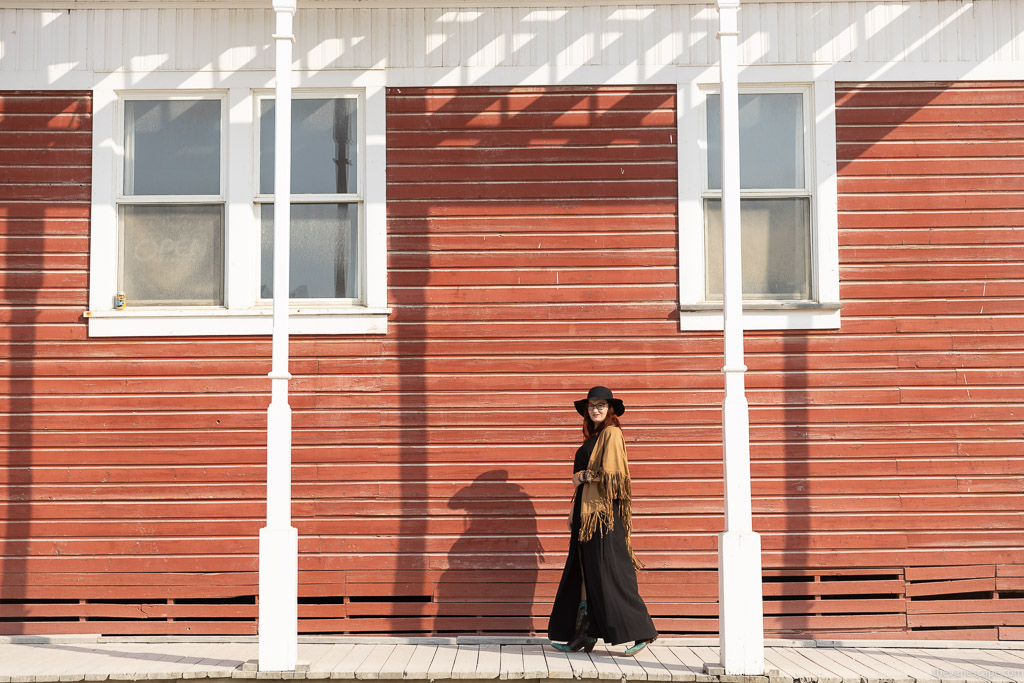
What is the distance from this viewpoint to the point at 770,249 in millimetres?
7414

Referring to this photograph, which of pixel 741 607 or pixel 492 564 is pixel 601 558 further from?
pixel 492 564

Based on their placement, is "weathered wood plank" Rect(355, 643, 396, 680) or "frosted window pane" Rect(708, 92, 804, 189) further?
"frosted window pane" Rect(708, 92, 804, 189)

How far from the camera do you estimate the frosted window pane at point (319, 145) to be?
7.47 m

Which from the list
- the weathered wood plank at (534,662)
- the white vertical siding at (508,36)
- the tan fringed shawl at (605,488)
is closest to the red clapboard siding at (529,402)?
the white vertical siding at (508,36)

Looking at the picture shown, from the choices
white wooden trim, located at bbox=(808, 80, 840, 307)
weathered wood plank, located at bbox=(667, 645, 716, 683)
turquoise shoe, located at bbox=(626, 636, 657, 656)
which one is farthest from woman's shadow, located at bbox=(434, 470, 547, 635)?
white wooden trim, located at bbox=(808, 80, 840, 307)

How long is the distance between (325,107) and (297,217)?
0.90m

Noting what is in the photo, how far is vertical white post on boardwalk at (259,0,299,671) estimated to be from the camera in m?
5.92

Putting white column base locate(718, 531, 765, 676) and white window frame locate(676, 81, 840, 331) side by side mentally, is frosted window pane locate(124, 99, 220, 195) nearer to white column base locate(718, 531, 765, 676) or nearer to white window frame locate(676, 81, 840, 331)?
white window frame locate(676, 81, 840, 331)

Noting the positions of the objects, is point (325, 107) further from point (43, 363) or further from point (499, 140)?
point (43, 363)

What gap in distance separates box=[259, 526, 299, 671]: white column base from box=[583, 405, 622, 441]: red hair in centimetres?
212

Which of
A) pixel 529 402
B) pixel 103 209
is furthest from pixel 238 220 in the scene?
pixel 529 402

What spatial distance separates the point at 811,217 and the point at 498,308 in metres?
2.52

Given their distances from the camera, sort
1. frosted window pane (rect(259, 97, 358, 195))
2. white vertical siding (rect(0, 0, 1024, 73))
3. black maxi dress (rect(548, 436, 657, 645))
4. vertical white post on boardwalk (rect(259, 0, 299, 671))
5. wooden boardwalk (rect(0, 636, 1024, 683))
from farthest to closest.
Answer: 1. frosted window pane (rect(259, 97, 358, 195))
2. white vertical siding (rect(0, 0, 1024, 73))
3. black maxi dress (rect(548, 436, 657, 645))
4. vertical white post on boardwalk (rect(259, 0, 299, 671))
5. wooden boardwalk (rect(0, 636, 1024, 683))

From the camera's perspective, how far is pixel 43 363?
23.8 ft
